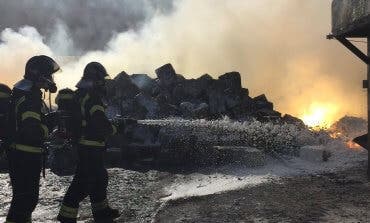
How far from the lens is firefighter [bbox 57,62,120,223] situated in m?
5.86

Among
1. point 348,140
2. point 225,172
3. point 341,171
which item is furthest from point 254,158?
point 348,140

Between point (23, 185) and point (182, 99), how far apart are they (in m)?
10.2

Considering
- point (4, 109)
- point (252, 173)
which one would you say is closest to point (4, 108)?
point (4, 109)

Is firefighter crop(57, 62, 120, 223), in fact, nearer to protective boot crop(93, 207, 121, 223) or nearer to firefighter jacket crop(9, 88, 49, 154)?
protective boot crop(93, 207, 121, 223)

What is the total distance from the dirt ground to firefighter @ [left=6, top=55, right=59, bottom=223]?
1.74 metres

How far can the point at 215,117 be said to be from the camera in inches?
555

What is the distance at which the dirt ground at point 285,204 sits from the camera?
5.90m

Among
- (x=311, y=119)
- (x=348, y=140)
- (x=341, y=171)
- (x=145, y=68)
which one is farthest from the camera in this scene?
(x=145, y=68)

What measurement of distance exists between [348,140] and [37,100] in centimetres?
794

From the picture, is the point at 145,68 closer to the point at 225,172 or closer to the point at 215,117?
the point at 215,117

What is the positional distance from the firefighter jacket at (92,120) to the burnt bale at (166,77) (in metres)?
9.32

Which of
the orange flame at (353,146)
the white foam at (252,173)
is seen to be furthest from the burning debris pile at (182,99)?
the white foam at (252,173)

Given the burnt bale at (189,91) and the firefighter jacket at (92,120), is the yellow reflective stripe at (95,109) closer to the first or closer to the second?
the firefighter jacket at (92,120)

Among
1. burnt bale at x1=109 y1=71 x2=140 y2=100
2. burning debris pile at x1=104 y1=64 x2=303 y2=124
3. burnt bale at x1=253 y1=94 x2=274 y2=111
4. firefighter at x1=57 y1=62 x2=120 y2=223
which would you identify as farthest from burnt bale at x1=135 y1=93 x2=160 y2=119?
firefighter at x1=57 y1=62 x2=120 y2=223
